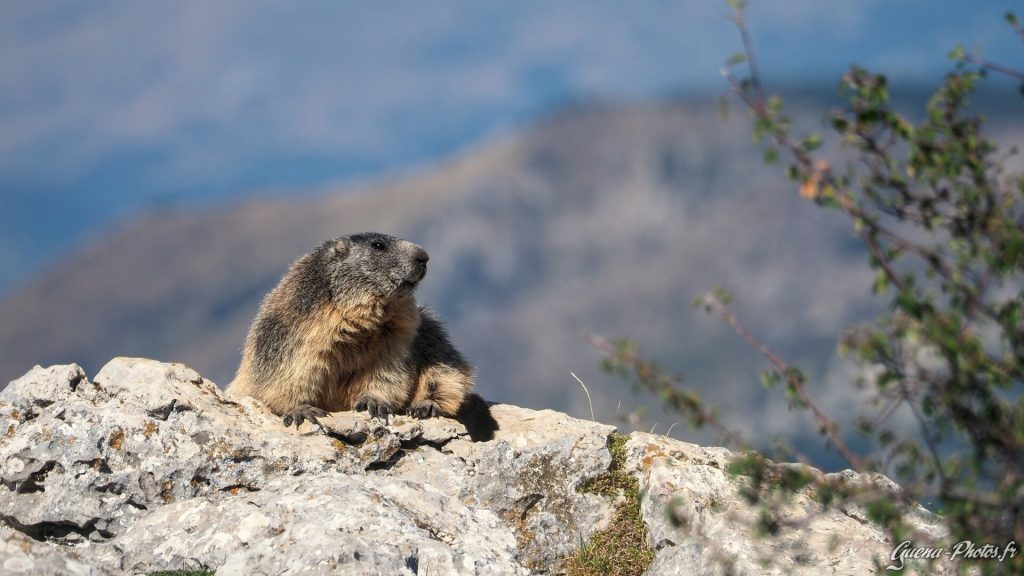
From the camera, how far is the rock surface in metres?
10.1

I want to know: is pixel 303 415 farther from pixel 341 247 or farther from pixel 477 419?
pixel 341 247

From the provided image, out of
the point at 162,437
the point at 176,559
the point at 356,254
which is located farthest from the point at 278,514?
the point at 356,254

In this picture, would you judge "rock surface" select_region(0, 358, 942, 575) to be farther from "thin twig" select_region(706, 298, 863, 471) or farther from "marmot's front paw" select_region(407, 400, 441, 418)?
"thin twig" select_region(706, 298, 863, 471)

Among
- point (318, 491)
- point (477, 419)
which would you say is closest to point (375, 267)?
point (477, 419)

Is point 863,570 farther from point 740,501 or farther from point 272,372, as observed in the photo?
point 272,372

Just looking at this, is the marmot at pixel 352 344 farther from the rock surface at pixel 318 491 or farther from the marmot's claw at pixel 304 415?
the rock surface at pixel 318 491

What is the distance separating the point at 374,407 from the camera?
1352 cm

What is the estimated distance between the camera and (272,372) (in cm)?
1374

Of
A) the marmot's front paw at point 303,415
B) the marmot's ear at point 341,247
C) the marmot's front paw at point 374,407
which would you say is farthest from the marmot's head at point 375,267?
the marmot's front paw at point 303,415

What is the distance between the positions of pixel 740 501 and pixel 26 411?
792 cm

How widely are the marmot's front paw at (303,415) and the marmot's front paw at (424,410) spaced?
1.10 metres

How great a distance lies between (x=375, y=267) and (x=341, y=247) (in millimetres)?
720

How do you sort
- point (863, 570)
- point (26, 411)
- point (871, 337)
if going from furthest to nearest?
point (26, 411)
point (863, 570)
point (871, 337)

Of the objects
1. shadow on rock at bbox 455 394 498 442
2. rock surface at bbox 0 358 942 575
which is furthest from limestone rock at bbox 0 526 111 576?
shadow on rock at bbox 455 394 498 442
